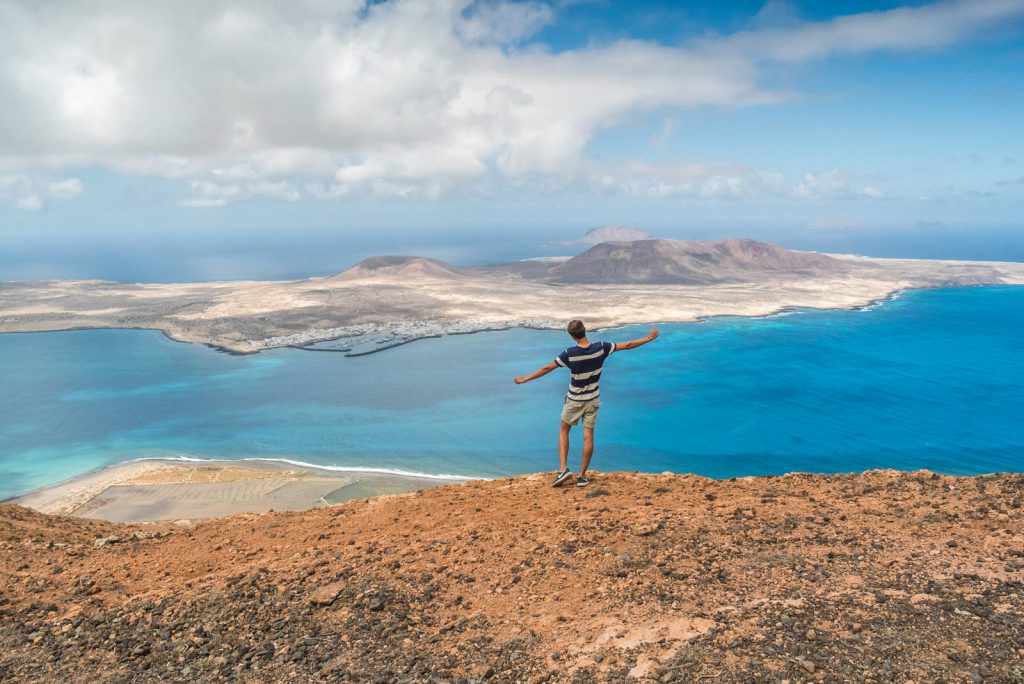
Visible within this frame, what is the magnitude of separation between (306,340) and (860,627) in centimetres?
5774

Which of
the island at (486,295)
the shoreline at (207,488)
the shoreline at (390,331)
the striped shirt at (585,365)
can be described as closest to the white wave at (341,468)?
the shoreline at (207,488)

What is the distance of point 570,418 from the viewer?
8.13 meters

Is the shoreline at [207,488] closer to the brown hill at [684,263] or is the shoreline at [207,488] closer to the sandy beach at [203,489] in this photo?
the sandy beach at [203,489]

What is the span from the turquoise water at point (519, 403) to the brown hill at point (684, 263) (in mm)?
36849

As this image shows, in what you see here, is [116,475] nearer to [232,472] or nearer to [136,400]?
[232,472]

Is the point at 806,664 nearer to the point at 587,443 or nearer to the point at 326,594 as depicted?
the point at 326,594

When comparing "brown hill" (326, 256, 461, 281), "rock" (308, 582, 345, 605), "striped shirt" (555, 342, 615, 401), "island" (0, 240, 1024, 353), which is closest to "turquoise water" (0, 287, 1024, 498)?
"island" (0, 240, 1024, 353)

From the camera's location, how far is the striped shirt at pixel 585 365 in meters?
7.73

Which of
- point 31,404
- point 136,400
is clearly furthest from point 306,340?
point 31,404

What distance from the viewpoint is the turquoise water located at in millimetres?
31016

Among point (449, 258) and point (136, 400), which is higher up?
point (449, 258)

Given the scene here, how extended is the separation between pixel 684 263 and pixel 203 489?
90.3 metres

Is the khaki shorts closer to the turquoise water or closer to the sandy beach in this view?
the sandy beach

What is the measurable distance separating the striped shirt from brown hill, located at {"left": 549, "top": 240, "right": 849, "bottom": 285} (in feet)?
287
